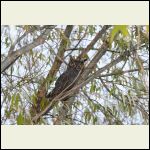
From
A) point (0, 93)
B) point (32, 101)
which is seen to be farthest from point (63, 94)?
point (0, 93)

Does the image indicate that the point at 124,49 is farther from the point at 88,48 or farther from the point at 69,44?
the point at 69,44

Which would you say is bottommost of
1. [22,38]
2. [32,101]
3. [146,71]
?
[32,101]

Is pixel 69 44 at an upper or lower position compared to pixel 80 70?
upper

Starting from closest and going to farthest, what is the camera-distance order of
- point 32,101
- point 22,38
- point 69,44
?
point 22,38
point 32,101
point 69,44

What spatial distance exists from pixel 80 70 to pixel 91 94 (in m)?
0.13

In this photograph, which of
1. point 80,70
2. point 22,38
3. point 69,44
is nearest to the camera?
point 22,38

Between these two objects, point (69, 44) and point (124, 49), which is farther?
point (69, 44)

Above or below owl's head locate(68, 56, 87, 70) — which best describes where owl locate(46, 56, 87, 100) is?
below

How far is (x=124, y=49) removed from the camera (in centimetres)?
172

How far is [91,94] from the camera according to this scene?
175 centimetres

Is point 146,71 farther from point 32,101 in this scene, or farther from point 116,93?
point 32,101

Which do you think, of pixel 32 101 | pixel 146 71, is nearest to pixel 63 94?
pixel 32 101

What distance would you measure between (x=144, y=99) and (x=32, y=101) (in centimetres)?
47

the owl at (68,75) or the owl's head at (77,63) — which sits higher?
the owl's head at (77,63)
